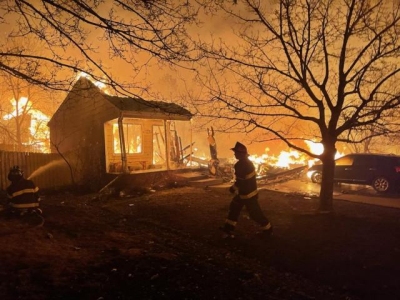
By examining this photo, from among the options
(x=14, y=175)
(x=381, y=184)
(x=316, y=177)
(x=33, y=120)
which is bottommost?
(x=381, y=184)

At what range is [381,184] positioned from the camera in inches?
539

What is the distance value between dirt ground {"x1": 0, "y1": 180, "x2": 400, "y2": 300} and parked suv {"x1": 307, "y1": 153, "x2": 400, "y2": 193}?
4891 millimetres

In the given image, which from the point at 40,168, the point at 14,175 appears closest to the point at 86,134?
the point at 40,168

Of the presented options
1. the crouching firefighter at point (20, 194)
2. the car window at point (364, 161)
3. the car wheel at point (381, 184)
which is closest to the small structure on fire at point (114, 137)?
the crouching firefighter at point (20, 194)

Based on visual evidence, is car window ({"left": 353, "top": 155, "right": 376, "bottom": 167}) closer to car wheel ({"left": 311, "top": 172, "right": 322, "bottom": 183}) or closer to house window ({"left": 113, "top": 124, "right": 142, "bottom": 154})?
car wheel ({"left": 311, "top": 172, "right": 322, "bottom": 183})

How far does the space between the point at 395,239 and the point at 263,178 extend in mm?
10503

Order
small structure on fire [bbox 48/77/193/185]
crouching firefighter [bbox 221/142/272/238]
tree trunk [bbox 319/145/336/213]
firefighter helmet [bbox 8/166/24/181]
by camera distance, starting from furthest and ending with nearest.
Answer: small structure on fire [bbox 48/77/193/185] < tree trunk [bbox 319/145/336/213] < firefighter helmet [bbox 8/166/24/181] < crouching firefighter [bbox 221/142/272/238]

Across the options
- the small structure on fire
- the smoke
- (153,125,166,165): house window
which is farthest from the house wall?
(153,125,166,165): house window

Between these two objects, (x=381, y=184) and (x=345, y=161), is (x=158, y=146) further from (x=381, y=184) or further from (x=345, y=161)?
(x=381, y=184)

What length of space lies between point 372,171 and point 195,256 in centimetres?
1158

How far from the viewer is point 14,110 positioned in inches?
1019

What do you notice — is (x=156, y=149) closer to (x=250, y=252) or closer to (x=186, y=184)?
(x=186, y=184)

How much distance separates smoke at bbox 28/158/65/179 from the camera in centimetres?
1349

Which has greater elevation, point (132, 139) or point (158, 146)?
point (132, 139)
